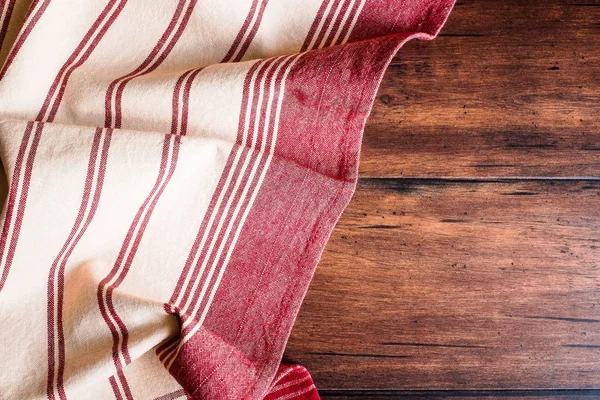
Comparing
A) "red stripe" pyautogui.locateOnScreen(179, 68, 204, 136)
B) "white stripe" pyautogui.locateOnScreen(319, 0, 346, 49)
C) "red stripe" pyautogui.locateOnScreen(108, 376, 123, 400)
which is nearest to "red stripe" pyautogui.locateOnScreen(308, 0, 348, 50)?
"white stripe" pyautogui.locateOnScreen(319, 0, 346, 49)

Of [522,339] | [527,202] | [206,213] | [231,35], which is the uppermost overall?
[231,35]

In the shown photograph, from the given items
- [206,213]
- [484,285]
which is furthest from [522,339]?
[206,213]

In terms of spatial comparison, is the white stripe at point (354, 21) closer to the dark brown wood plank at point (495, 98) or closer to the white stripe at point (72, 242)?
the dark brown wood plank at point (495, 98)

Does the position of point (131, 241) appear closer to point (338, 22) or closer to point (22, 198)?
point (22, 198)

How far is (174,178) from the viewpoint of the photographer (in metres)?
0.47

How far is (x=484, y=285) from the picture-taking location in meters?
0.53

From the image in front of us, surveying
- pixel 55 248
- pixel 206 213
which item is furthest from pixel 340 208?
pixel 55 248

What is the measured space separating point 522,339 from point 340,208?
214mm

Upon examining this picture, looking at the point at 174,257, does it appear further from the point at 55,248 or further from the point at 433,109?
the point at 433,109

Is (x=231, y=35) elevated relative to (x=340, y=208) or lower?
elevated

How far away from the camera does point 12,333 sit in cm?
45

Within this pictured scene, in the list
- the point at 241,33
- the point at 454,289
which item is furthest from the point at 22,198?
the point at 454,289

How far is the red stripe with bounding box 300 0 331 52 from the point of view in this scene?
1.62 ft

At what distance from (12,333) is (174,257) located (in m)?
0.14
